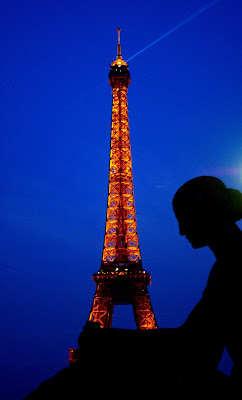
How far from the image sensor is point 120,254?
32.8 m

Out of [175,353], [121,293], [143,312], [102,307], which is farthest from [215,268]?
[121,293]

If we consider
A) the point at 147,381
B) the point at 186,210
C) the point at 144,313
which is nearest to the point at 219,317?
the point at 147,381

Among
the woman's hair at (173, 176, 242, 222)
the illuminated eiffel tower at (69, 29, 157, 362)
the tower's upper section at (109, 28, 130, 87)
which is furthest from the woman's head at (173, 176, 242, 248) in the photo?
the tower's upper section at (109, 28, 130, 87)

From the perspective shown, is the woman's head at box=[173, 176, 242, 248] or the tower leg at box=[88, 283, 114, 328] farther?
the tower leg at box=[88, 283, 114, 328]

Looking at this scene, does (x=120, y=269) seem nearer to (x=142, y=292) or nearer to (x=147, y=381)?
(x=142, y=292)

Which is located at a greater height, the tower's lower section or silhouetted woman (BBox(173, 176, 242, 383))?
the tower's lower section

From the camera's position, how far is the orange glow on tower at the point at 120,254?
95.7 ft

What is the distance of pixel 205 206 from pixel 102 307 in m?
28.3

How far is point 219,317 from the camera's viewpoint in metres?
1.94

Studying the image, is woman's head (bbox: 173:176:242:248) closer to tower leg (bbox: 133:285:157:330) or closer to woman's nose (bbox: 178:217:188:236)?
woman's nose (bbox: 178:217:188:236)

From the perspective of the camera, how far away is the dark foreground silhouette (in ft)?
5.99

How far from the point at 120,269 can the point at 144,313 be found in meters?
4.10

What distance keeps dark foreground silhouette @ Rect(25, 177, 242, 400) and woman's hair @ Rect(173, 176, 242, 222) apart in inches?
4.2

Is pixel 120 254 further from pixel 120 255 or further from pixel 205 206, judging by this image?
pixel 205 206
